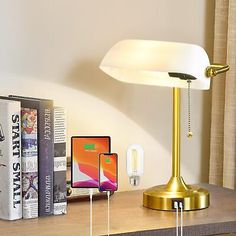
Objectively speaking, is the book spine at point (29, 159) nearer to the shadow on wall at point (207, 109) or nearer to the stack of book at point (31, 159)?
the stack of book at point (31, 159)

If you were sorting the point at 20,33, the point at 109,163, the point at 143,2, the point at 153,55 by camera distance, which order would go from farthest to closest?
the point at 143,2, the point at 20,33, the point at 153,55, the point at 109,163

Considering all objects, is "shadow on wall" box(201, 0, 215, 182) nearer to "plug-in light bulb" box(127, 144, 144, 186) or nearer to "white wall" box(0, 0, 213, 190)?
"white wall" box(0, 0, 213, 190)

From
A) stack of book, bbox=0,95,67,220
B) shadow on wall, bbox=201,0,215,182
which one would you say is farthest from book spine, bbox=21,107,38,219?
shadow on wall, bbox=201,0,215,182

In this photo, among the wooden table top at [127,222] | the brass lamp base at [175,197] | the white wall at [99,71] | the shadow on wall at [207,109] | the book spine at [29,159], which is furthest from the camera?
the shadow on wall at [207,109]

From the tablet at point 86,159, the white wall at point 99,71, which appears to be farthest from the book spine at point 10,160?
the white wall at point 99,71

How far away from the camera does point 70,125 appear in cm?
181

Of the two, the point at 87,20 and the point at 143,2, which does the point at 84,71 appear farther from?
the point at 143,2

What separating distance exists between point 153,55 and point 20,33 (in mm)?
411

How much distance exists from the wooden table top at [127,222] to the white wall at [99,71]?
297 millimetres

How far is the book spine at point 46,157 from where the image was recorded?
1520 millimetres

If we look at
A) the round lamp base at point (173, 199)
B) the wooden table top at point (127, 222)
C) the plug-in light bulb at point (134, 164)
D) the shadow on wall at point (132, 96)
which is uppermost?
the shadow on wall at point (132, 96)

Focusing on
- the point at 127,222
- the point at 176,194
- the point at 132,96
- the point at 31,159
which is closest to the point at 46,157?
the point at 31,159

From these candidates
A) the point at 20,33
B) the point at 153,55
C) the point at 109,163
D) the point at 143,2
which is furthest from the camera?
the point at 143,2

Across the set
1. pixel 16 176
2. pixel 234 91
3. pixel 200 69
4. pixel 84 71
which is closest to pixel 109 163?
pixel 16 176
